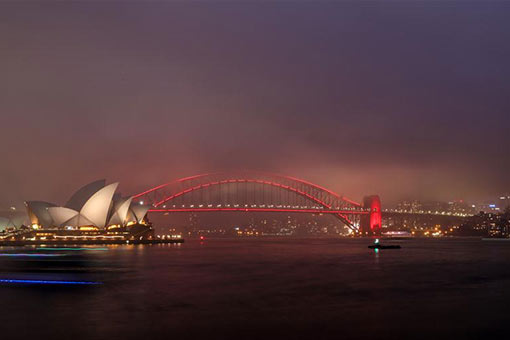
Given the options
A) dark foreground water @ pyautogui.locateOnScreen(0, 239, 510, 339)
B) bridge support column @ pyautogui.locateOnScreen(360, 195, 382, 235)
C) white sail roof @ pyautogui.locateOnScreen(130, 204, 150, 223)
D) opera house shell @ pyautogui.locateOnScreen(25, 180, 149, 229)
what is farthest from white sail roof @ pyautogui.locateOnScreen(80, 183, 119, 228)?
bridge support column @ pyautogui.locateOnScreen(360, 195, 382, 235)

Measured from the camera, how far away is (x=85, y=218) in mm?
105188

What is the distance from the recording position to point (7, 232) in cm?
11750

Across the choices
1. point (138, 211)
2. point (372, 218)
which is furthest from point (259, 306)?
point (372, 218)

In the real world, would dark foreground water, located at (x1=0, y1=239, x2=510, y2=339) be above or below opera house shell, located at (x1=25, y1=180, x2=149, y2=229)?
below

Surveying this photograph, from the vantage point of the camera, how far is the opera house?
101875 mm

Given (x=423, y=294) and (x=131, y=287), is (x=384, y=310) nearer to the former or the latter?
(x=423, y=294)

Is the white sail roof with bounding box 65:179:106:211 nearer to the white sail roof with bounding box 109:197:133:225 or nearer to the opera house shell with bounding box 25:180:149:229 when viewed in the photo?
the opera house shell with bounding box 25:180:149:229

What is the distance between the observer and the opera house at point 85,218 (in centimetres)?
10188

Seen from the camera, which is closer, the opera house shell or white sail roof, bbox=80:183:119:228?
white sail roof, bbox=80:183:119:228

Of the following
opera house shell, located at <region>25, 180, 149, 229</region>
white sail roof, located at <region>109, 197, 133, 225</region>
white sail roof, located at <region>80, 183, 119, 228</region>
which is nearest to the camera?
white sail roof, located at <region>80, 183, 119, 228</region>

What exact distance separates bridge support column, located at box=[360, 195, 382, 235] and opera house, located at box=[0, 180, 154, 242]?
70.9 m

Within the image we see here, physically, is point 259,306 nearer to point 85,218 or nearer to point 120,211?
point 85,218

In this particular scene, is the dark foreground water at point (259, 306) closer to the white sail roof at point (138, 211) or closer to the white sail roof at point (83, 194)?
the white sail roof at point (83, 194)

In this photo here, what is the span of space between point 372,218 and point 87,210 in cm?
8543
